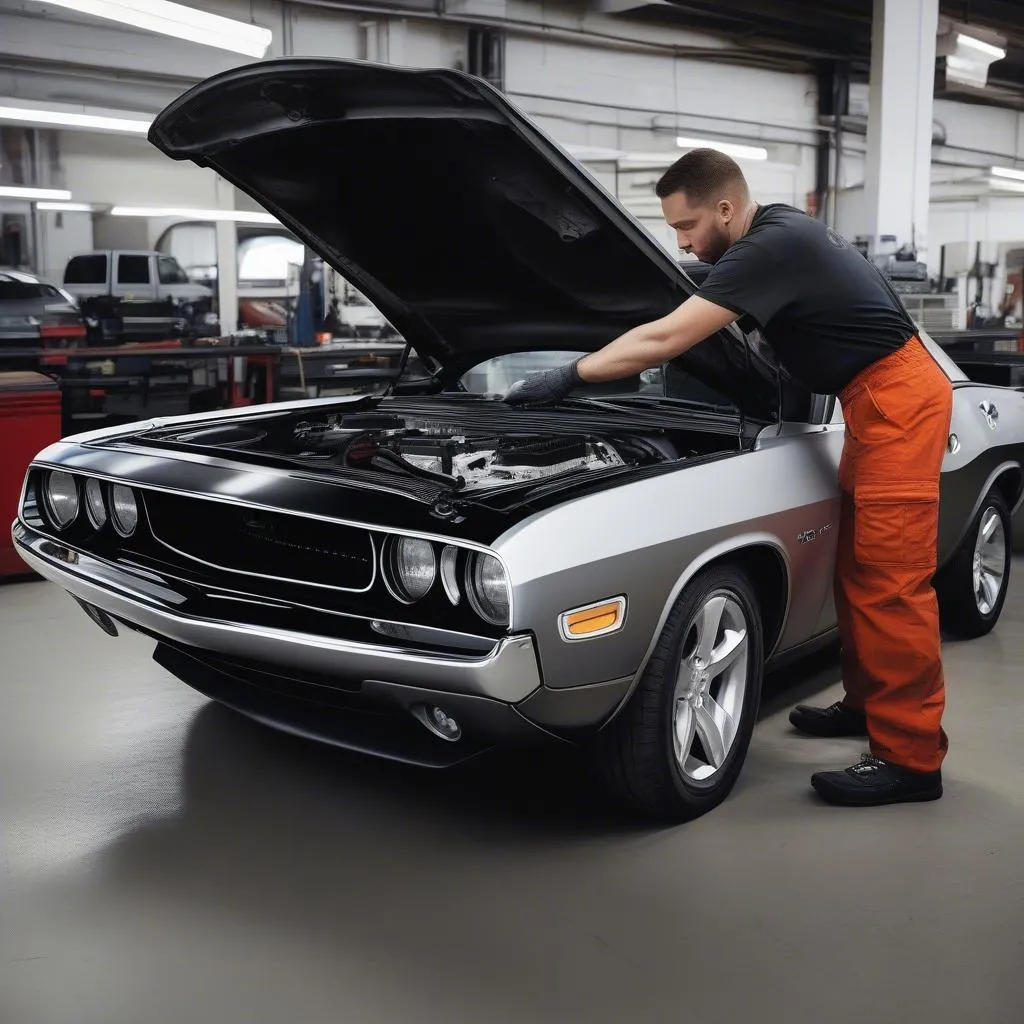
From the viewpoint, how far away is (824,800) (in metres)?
2.74

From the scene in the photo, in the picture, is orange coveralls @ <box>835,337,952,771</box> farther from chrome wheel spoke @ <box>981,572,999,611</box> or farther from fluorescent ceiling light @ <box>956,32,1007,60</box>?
fluorescent ceiling light @ <box>956,32,1007,60</box>

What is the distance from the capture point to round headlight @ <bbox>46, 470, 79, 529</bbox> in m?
2.93

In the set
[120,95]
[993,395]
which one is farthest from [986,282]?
[993,395]

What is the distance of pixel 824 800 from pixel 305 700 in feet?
4.18

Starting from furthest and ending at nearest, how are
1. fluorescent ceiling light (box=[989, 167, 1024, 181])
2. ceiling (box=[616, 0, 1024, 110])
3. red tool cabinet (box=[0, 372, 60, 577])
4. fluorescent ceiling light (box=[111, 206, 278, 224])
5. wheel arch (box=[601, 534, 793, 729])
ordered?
fluorescent ceiling light (box=[989, 167, 1024, 181]) < ceiling (box=[616, 0, 1024, 110]) < fluorescent ceiling light (box=[111, 206, 278, 224]) < red tool cabinet (box=[0, 372, 60, 577]) < wheel arch (box=[601, 534, 793, 729])

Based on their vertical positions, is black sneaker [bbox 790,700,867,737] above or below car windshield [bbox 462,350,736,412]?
below

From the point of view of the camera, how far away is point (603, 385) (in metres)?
3.30

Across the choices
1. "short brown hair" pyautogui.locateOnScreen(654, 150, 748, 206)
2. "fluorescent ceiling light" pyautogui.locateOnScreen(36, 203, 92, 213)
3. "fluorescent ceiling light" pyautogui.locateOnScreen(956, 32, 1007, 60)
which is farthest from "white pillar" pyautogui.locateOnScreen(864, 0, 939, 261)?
"short brown hair" pyautogui.locateOnScreen(654, 150, 748, 206)

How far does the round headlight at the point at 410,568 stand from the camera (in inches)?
87.8

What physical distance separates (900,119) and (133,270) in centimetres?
728

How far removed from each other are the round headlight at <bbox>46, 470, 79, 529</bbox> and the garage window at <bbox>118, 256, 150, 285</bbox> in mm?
7648

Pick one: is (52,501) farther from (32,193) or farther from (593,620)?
(32,193)

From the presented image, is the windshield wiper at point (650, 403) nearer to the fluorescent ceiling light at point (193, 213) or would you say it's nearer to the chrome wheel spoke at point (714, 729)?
the chrome wheel spoke at point (714, 729)

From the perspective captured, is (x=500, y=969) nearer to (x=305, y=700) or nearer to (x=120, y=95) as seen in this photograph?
(x=305, y=700)
